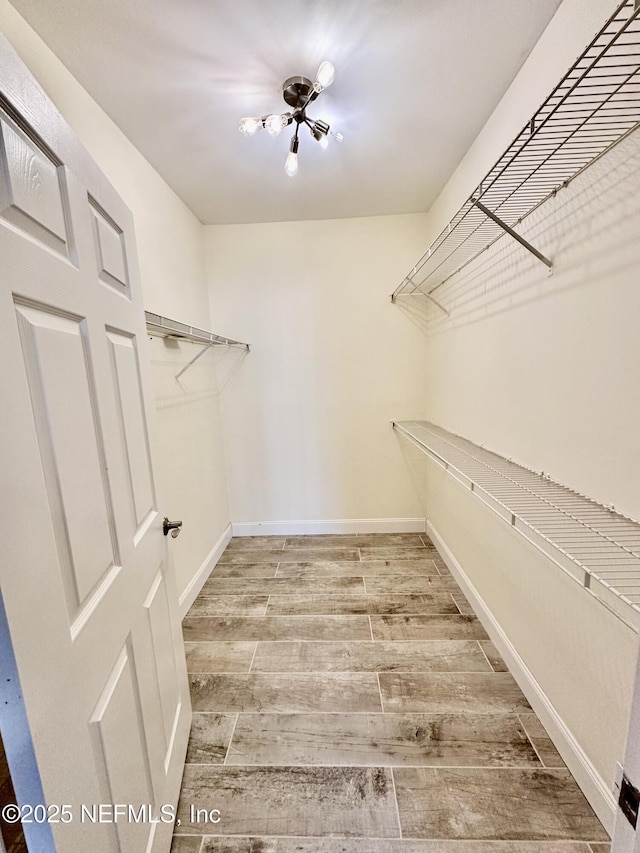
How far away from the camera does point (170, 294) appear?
79.7 inches

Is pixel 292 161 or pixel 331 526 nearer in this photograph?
pixel 292 161

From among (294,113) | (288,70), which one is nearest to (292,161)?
(294,113)

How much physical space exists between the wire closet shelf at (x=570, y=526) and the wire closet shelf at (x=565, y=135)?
0.80m

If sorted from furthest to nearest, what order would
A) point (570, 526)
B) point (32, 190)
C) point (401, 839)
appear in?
1. point (401, 839)
2. point (570, 526)
3. point (32, 190)

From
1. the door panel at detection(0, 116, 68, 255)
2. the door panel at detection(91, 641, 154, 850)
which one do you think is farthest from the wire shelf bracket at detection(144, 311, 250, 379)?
the door panel at detection(91, 641, 154, 850)

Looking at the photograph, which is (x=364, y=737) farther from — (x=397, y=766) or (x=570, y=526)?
(x=570, y=526)

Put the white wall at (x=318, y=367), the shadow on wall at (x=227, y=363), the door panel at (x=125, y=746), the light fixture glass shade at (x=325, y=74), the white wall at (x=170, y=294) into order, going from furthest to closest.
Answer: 1. the shadow on wall at (x=227, y=363)
2. the white wall at (x=318, y=367)
3. the white wall at (x=170, y=294)
4. the light fixture glass shade at (x=325, y=74)
5. the door panel at (x=125, y=746)

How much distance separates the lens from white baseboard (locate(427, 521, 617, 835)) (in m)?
1.04

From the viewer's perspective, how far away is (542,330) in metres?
1.26

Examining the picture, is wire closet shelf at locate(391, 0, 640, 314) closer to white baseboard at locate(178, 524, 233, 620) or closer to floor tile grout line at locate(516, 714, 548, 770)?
floor tile grout line at locate(516, 714, 548, 770)

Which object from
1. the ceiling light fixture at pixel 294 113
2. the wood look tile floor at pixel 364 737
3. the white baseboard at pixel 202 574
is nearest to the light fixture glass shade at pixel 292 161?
the ceiling light fixture at pixel 294 113

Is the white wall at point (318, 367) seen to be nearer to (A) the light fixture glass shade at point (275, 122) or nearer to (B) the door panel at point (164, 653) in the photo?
(A) the light fixture glass shade at point (275, 122)

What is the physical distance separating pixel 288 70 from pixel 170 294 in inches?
47.7

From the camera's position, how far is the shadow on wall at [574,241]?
89 centimetres
